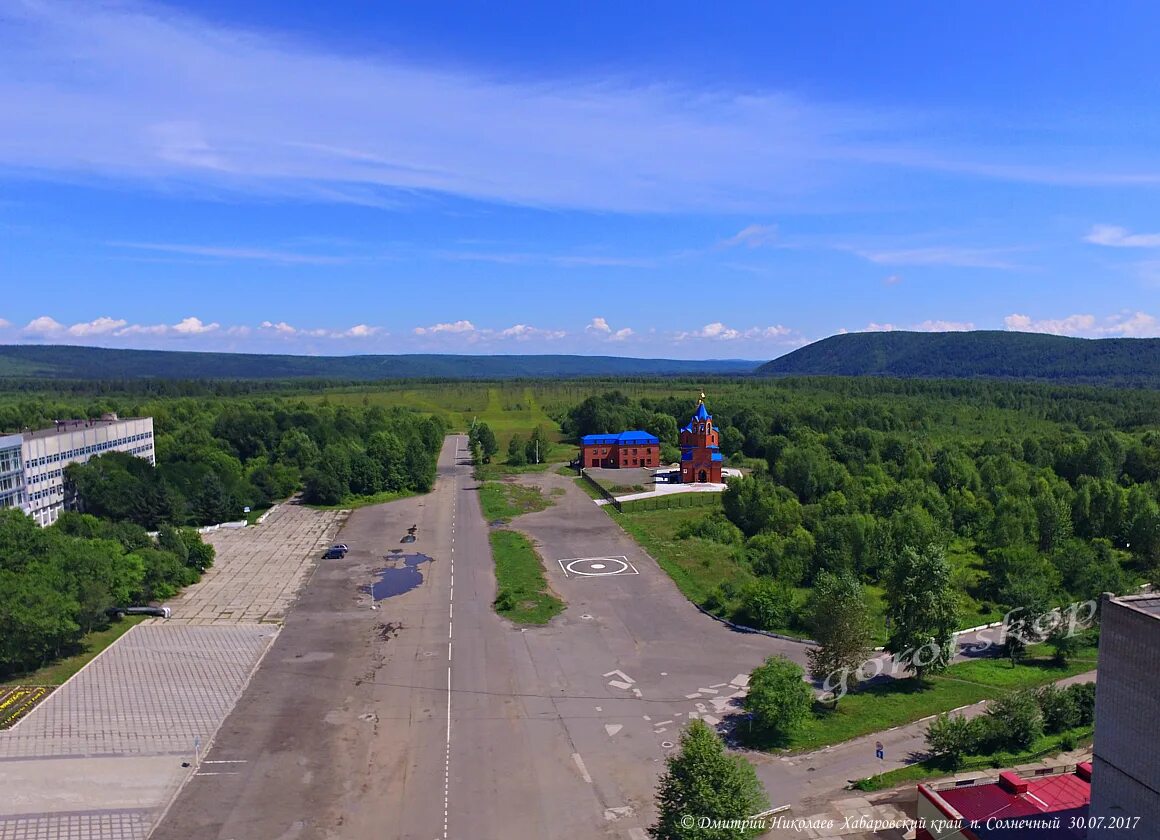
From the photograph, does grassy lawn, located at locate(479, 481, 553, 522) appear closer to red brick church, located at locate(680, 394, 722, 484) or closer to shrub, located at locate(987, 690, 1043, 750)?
red brick church, located at locate(680, 394, 722, 484)

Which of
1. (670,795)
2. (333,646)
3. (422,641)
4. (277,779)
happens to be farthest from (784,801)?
(333,646)

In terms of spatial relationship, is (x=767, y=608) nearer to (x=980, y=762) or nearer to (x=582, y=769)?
(x=980, y=762)

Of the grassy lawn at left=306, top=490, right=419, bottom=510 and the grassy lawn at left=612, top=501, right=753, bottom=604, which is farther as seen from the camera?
the grassy lawn at left=306, top=490, right=419, bottom=510

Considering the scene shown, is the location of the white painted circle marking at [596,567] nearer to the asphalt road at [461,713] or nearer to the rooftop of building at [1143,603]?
the asphalt road at [461,713]

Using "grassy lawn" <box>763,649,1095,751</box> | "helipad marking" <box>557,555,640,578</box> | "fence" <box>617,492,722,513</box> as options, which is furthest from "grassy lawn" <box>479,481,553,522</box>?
"grassy lawn" <box>763,649,1095,751</box>

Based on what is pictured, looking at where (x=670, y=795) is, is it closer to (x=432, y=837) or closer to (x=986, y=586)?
(x=432, y=837)

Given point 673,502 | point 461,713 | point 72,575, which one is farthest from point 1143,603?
point 673,502

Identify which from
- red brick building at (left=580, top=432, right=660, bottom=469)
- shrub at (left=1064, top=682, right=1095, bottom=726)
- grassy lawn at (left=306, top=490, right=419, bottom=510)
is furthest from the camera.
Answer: red brick building at (left=580, top=432, right=660, bottom=469)
